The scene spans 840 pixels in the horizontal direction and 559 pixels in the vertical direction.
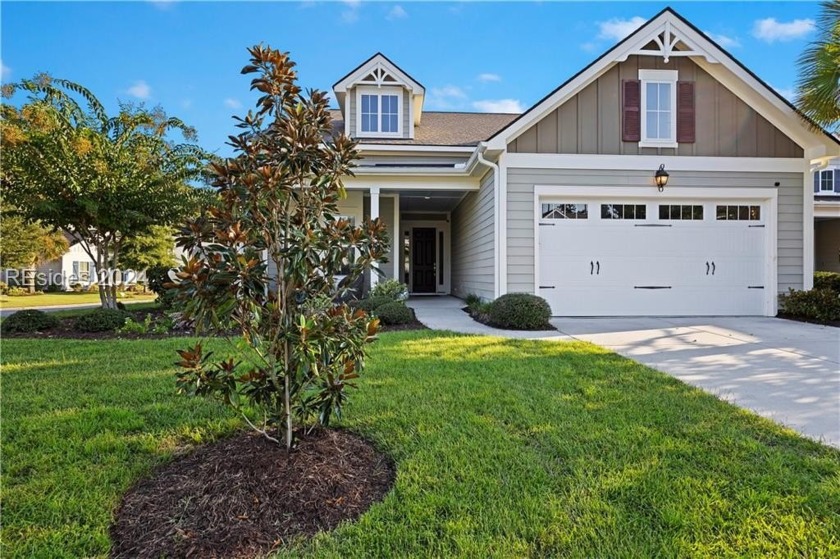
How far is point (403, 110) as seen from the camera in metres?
12.6

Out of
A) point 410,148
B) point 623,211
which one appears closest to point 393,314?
point 623,211

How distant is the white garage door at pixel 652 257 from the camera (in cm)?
891

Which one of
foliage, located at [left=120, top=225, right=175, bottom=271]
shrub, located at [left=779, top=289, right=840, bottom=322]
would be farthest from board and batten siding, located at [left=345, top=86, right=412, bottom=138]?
foliage, located at [left=120, top=225, right=175, bottom=271]

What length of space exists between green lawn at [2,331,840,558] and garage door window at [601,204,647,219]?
535 centimetres

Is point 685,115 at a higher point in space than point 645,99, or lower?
lower

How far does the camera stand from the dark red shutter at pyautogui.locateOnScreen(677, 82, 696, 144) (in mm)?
8844

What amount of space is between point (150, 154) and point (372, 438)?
9.06 meters

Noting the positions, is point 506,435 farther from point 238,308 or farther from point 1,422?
point 1,422

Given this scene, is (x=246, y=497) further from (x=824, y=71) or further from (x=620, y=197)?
(x=824, y=71)

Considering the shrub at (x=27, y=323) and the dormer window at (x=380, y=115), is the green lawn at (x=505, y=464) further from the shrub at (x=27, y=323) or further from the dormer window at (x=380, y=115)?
the dormer window at (x=380, y=115)

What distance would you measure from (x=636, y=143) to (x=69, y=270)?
33.6m

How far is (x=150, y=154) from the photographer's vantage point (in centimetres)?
920

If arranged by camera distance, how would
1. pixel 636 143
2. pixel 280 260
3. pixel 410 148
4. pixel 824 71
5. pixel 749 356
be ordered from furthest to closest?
pixel 410 148, pixel 636 143, pixel 824 71, pixel 749 356, pixel 280 260

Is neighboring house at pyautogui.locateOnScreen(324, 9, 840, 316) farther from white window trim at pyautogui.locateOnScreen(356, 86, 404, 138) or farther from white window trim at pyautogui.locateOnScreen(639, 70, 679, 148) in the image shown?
white window trim at pyautogui.locateOnScreen(356, 86, 404, 138)
